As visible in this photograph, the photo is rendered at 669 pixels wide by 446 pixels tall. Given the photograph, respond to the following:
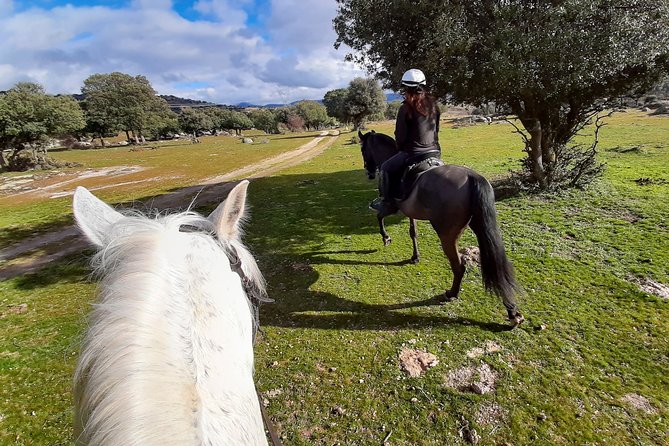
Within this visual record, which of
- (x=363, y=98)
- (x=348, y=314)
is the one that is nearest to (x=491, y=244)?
(x=348, y=314)

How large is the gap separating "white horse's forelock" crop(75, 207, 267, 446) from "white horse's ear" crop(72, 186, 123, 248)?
0.62 ft

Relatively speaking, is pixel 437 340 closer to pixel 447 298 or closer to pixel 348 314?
pixel 447 298

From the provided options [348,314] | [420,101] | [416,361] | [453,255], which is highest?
[420,101]

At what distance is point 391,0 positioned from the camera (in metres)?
7.03

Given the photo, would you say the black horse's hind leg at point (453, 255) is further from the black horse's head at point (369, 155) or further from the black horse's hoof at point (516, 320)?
the black horse's head at point (369, 155)

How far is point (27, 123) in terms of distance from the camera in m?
24.4

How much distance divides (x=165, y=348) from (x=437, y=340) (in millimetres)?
4022

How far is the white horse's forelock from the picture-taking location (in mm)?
1090

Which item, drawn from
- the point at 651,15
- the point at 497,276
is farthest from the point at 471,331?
the point at 651,15

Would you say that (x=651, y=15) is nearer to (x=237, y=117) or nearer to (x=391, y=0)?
(x=391, y=0)

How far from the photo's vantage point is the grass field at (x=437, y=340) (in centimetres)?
329

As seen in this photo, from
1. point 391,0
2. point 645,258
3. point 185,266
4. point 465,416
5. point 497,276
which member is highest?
point 391,0

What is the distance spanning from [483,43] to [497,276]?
536 centimetres

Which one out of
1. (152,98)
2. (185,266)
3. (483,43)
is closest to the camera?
(185,266)
